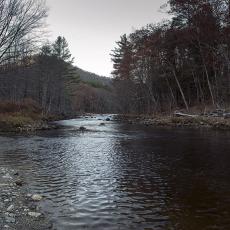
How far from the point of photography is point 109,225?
7422 millimetres

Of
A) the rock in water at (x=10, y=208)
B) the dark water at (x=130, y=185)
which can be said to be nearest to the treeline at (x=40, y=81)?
the dark water at (x=130, y=185)

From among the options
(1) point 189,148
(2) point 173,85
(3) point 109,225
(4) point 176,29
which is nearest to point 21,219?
(3) point 109,225

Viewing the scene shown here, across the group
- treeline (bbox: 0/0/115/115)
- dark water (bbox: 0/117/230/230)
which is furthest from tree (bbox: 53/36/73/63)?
dark water (bbox: 0/117/230/230)

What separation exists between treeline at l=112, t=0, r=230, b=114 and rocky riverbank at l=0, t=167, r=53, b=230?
31.4 meters

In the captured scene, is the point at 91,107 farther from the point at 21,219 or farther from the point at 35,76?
the point at 21,219

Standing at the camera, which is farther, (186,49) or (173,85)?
(173,85)

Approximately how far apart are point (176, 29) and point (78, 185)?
36.8 metres

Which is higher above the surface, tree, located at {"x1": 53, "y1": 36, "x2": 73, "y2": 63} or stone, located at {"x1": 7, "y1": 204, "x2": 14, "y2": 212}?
tree, located at {"x1": 53, "y1": 36, "x2": 73, "y2": 63}

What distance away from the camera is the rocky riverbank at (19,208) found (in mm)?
7090

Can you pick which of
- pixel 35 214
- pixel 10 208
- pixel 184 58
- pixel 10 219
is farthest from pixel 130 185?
pixel 184 58

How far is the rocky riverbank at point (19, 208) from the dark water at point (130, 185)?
0.96 feet

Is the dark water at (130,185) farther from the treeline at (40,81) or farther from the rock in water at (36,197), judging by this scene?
the treeline at (40,81)

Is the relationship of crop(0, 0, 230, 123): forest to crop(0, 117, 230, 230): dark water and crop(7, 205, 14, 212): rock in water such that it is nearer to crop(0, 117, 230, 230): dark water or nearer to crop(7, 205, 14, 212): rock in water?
crop(0, 117, 230, 230): dark water

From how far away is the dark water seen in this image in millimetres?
7758
